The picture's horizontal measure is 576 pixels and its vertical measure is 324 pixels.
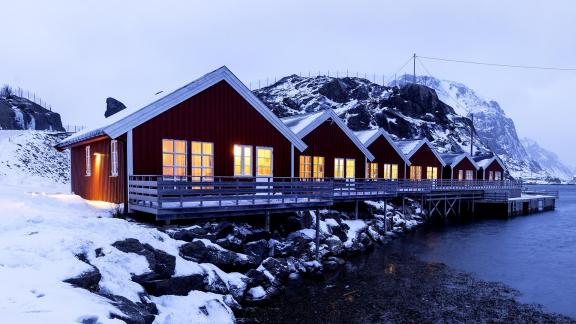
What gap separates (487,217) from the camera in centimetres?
4041

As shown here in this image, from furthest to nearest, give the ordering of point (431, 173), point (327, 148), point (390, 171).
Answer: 1. point (431, 173)
2. point (390, 171)
3. point (327, 148)

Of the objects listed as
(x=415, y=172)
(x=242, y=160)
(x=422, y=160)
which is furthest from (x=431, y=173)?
(x=242, y=160)

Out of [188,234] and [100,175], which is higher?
[100,175]

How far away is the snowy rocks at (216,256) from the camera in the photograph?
13.2 meters

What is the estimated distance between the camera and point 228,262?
548 inches

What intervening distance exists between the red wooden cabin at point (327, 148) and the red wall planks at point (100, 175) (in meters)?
12.9

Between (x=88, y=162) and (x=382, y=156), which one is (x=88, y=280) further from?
(x=382, y=156)

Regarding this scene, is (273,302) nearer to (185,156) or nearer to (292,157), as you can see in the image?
(185,156)

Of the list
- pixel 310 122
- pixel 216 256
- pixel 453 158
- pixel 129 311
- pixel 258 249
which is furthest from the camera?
pixel 453 158

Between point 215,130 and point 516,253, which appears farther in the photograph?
point 516,253

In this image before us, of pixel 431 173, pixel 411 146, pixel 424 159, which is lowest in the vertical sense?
pixel 431 173

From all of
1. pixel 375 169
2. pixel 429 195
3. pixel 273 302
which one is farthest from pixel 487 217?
pixel 273 302

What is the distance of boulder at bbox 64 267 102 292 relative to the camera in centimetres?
836

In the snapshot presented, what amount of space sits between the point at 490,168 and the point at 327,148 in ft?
Result: 129
